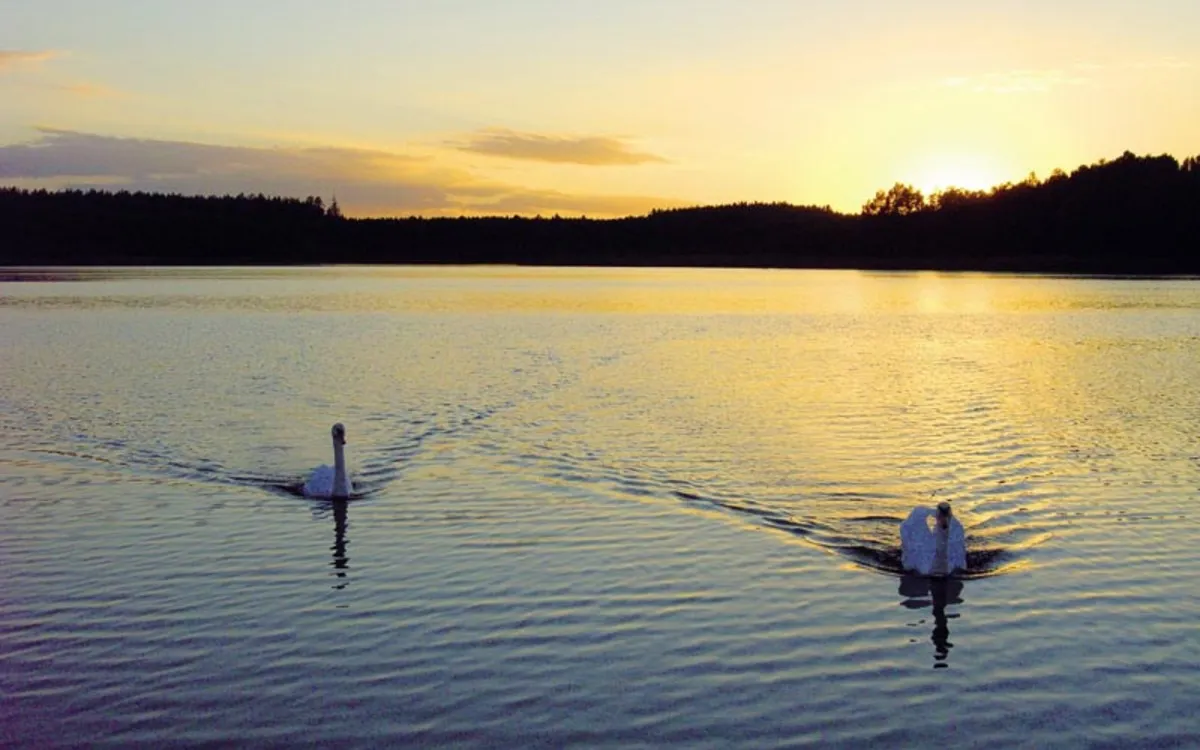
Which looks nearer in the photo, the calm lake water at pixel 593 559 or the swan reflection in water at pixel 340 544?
the calm lake water at pixel 593 559

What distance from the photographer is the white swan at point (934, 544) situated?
1065 cm

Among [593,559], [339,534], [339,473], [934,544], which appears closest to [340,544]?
[339,534]

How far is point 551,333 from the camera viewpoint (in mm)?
40125

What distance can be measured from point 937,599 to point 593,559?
3.16 m

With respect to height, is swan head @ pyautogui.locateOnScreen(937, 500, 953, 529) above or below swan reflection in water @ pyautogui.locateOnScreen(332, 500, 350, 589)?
above

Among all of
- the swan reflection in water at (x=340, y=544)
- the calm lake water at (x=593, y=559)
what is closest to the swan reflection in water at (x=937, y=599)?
the calm lake water at (x=593, y=559)

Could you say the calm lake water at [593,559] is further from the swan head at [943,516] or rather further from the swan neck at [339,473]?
the swan head at [943,516]

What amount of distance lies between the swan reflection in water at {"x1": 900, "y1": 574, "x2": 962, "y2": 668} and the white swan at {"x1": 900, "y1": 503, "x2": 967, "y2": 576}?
0.11 m

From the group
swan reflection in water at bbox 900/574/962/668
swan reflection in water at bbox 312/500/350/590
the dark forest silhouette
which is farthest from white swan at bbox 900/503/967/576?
the dark forest silhouette

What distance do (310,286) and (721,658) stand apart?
75.9 metres

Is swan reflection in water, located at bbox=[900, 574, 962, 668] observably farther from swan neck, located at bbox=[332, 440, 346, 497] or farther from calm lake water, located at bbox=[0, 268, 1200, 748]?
swan neck, located at bbox=[332, 440, 346, 497]

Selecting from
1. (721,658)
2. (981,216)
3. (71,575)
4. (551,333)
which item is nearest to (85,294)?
(551,333)

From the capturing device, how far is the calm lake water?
7.64 metres

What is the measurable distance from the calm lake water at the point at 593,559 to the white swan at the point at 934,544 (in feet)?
0.80
